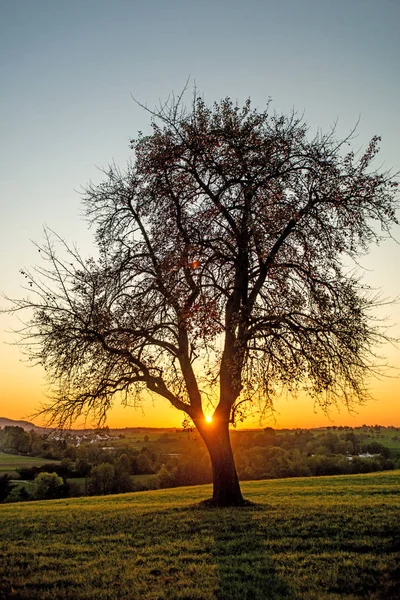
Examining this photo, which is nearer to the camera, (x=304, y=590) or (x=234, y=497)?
(x=304, y=590)

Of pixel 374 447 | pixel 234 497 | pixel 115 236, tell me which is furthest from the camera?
pixel 374 447

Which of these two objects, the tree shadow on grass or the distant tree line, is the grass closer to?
the tree shadow on grass

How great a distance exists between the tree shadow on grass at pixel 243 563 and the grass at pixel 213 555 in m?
0.02

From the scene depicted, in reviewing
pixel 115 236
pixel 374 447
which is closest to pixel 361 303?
pixel 115 236

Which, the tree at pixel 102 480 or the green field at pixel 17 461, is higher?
the green field at pixel 17 461

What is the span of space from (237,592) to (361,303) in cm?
1093

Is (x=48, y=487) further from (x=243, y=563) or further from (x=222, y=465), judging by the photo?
(x=243, y=563)

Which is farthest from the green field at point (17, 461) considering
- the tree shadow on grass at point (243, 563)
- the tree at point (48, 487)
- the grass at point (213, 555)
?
the tree shadow on grass at point (243, 563)

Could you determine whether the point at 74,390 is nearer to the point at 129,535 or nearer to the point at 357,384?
the point at 129,535

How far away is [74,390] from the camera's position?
17.3 metres

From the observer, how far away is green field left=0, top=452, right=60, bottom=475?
78.5 meters

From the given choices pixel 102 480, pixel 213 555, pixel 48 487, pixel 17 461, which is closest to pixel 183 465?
pixel 102 480

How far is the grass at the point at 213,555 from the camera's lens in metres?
8.15

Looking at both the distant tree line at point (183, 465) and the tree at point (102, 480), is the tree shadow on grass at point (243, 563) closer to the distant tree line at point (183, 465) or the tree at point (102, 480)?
the distant tree line at point (183, 465)
